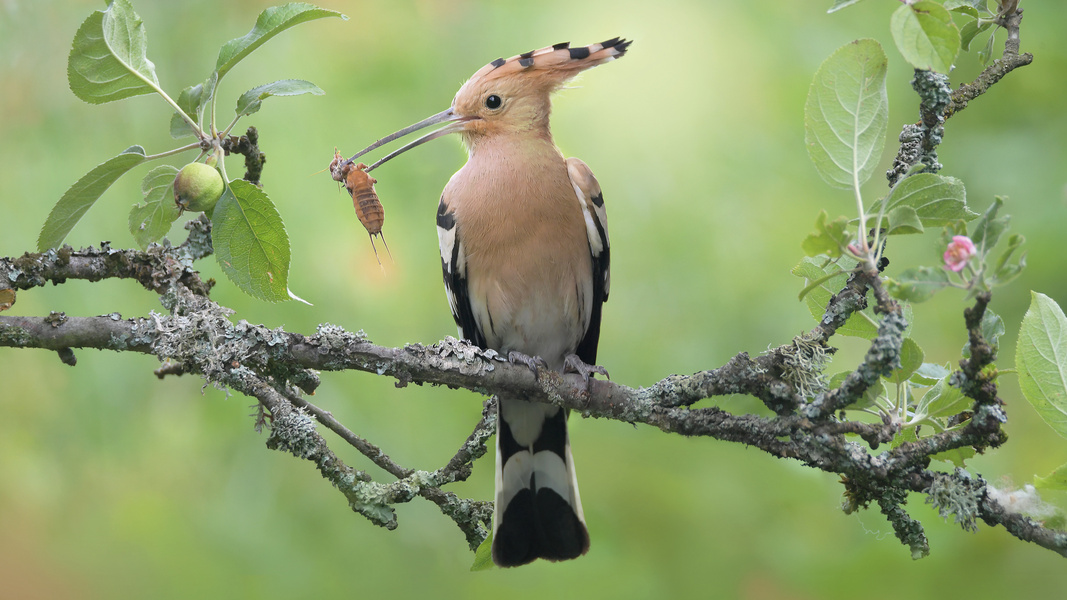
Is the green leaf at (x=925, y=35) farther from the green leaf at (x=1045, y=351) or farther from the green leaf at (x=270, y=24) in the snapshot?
the green leaf at (x=270, y=24)

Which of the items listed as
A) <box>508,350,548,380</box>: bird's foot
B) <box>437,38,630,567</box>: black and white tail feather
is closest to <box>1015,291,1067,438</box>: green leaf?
<box>508,350,548,380</box>: bird's foot

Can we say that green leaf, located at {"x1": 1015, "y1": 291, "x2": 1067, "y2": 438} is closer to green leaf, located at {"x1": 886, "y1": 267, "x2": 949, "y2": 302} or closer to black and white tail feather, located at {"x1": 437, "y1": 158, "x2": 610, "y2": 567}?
green leaf, located at {"x1": 886, "y1": 267, "x2": 949, "y2": 302}

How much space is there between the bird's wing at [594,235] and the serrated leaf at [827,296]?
3.51 ft

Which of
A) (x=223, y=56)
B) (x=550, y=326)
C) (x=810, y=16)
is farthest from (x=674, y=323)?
(x=223, y=56)

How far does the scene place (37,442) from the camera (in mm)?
3037

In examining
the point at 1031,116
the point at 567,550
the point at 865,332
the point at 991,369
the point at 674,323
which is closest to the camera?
the point at 991,369

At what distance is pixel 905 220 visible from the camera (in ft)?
4.01

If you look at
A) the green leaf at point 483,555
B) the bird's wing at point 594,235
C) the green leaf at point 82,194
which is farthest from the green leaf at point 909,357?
the green leaf at point 82,194

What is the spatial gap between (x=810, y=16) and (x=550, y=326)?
5.89 feet

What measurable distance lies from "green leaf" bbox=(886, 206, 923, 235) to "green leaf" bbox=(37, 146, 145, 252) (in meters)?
1.36

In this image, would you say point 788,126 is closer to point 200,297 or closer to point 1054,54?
point 1054,54

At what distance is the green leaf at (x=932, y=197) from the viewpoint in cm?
126

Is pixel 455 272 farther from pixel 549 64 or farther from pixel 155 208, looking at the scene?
pixel 155 208

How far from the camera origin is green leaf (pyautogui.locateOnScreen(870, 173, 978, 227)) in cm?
126
